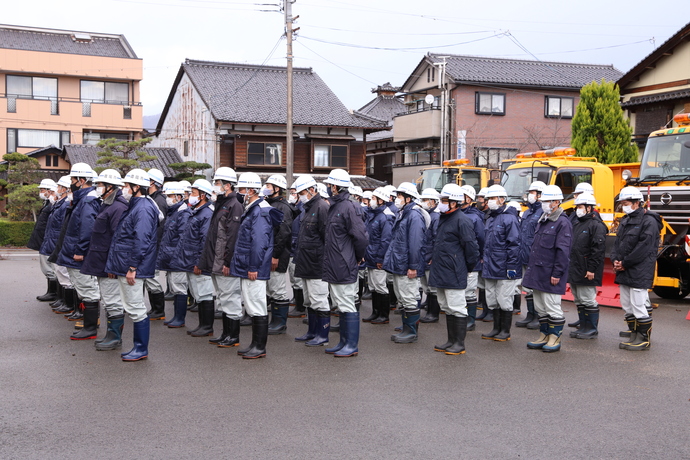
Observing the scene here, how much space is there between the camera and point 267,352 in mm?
7871

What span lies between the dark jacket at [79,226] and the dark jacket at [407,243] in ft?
13.1

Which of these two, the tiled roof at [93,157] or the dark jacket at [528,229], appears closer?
the dark jacket at [528,229]

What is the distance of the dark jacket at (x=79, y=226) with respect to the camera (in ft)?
27.5

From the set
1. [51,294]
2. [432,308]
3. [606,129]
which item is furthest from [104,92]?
[432,308]

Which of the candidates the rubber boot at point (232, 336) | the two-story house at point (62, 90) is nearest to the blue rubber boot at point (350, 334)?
the rubber boot at point (232, 336)

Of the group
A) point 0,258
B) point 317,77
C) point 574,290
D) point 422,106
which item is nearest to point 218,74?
point 317,77

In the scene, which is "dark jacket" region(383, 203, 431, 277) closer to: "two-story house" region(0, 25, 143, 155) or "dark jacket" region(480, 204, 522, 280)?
"dark jacket" region(480, 204, 522, 280)

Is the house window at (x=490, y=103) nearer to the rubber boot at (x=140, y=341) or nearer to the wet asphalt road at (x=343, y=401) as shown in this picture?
the wet asphalt road at (x=343, y=401)

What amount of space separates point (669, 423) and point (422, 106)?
3283 centimetres

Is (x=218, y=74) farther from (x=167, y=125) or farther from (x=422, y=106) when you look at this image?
(x=422, y=106)

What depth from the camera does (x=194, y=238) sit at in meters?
9.05

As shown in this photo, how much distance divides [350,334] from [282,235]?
1.71m

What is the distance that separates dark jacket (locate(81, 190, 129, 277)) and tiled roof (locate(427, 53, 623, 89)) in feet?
93.0

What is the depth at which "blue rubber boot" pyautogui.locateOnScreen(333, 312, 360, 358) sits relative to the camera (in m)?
7.73
